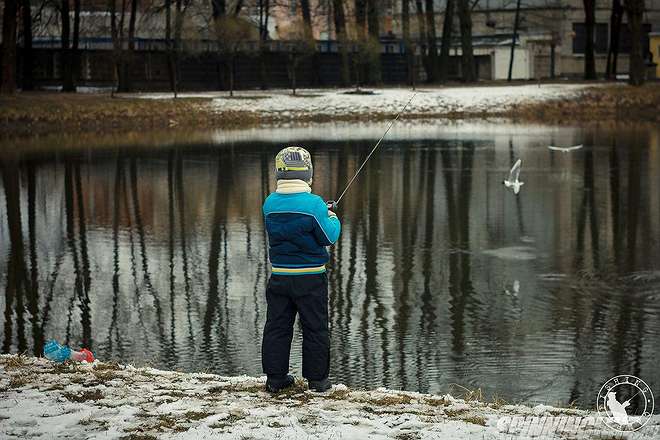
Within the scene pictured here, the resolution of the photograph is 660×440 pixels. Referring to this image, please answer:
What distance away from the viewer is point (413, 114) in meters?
54.1

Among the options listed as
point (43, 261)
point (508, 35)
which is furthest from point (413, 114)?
point (43, 261)

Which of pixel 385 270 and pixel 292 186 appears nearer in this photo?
pixel 292 186

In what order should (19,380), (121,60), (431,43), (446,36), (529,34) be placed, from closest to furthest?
1. (19,380)
2. (121,60)
3. (446,36)
4. (431,43)
5. (529,34)

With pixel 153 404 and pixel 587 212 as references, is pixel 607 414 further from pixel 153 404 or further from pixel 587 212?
pixel 587 212

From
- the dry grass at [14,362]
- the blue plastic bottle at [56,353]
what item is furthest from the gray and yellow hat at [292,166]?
the blue plastic bottle at [56,353]

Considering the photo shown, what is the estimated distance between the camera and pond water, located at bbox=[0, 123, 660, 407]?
11.6 m

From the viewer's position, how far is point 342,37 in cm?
6231

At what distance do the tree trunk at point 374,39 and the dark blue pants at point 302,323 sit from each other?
53945mm

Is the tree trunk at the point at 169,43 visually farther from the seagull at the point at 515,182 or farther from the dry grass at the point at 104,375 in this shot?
the dry grass at the point at 104,375

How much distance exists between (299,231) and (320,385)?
107cm

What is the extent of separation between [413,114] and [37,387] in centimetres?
4625

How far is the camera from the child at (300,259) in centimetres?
854

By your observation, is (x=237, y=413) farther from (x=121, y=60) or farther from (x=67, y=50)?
(x=121, y=60)

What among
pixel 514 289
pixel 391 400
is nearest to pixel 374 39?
pixel 514 289
